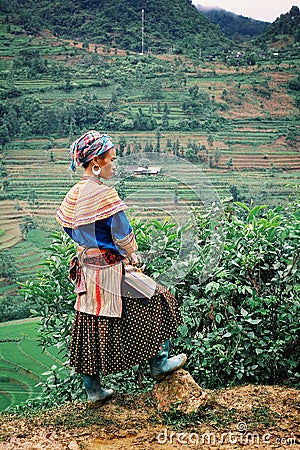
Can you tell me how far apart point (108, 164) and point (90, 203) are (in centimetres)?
14

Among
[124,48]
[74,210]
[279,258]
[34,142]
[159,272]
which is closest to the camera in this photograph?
[74,210]

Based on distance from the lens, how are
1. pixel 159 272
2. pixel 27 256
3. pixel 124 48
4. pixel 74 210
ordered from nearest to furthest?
pixel 74 210 < pixel 159 272 < pixel 27 256 < pixel 124 48

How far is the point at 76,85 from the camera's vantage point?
18.4 feet

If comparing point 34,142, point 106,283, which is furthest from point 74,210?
point 34,142

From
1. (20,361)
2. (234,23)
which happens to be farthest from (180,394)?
(234,23)

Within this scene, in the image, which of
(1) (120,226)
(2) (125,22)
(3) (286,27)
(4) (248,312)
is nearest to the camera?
(1) (120,226)

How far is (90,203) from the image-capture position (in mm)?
1941

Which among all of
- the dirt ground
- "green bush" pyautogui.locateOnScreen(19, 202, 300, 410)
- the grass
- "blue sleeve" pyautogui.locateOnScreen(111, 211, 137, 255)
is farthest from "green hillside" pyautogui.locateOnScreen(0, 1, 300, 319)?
"blue sleeve" pyautogui.locateOnScreen(111, 211, 137, 255)

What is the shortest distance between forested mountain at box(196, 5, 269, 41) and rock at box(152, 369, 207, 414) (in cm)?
392

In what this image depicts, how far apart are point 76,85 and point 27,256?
180cm

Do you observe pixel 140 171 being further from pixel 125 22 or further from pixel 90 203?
pixel 125 22

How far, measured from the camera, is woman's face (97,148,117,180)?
1989 millimetres

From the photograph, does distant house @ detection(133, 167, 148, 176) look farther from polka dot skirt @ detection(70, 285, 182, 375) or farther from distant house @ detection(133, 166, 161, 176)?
polka dot skirt @ detection(70, 285, 182, 375)

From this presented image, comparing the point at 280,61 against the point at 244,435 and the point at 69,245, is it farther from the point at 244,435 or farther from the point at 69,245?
the point at 244,435
